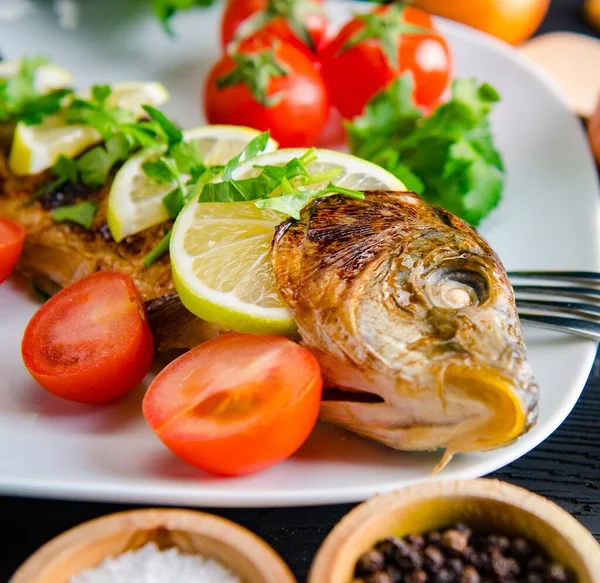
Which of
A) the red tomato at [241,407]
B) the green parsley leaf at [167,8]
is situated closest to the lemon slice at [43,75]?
the green parsley leaf at [167,8]

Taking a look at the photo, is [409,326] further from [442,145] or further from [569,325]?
[442,145]

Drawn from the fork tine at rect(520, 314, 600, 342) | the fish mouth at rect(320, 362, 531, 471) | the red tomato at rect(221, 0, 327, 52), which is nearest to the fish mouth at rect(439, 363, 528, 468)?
the fish mouth at rect(320, 362, 531, 471)

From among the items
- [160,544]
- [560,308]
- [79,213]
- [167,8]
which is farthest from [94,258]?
[167,8]

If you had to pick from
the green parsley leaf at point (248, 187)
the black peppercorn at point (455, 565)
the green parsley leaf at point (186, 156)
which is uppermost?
the green parsley leaf at point (248, 187)

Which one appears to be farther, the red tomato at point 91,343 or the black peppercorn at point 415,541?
the red tomato at point 91,343

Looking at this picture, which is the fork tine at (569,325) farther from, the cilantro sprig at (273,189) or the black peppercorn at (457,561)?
the black peppercorn at (457,561)

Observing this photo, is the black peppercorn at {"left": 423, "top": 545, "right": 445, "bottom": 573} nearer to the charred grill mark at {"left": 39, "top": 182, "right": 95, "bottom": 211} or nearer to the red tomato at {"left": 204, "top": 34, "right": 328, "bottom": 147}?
the charred grill mark at {"left": 39, "top": 182, "right": 95, "bottom": 211}
